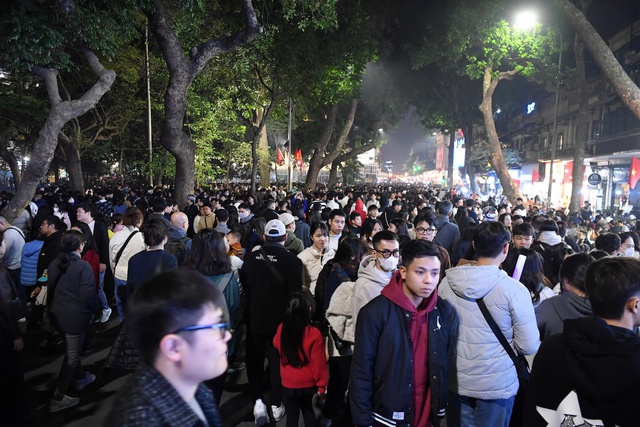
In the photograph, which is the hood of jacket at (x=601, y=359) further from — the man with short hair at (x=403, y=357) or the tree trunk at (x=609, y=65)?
the tree trunk at (x=609, y=65)

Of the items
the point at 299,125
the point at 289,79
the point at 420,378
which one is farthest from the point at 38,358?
the point at 299,125

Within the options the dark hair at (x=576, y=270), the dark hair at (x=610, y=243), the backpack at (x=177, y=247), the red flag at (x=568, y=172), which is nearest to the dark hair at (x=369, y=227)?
the backpack at (x=177, y=247)

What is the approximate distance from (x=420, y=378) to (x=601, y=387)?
1.08m

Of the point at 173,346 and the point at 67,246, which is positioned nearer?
the point at 173,346

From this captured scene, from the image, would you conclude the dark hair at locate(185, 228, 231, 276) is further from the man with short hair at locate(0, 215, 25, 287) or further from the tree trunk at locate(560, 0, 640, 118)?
the tree trunk at locate(560, 0, 640, 118)

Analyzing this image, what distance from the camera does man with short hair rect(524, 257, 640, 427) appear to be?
2.00 m

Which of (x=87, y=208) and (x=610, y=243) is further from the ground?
(x=87, y=208)

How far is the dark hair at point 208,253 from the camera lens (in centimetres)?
439

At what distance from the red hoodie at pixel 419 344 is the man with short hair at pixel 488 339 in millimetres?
355

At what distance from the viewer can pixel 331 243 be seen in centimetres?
680

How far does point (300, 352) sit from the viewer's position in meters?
3.86

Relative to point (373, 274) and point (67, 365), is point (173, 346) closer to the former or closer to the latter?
point (373, 274)

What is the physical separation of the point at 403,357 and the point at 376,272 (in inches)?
42.1

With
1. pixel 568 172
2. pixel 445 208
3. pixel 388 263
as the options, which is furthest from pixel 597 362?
pixel 568 172
